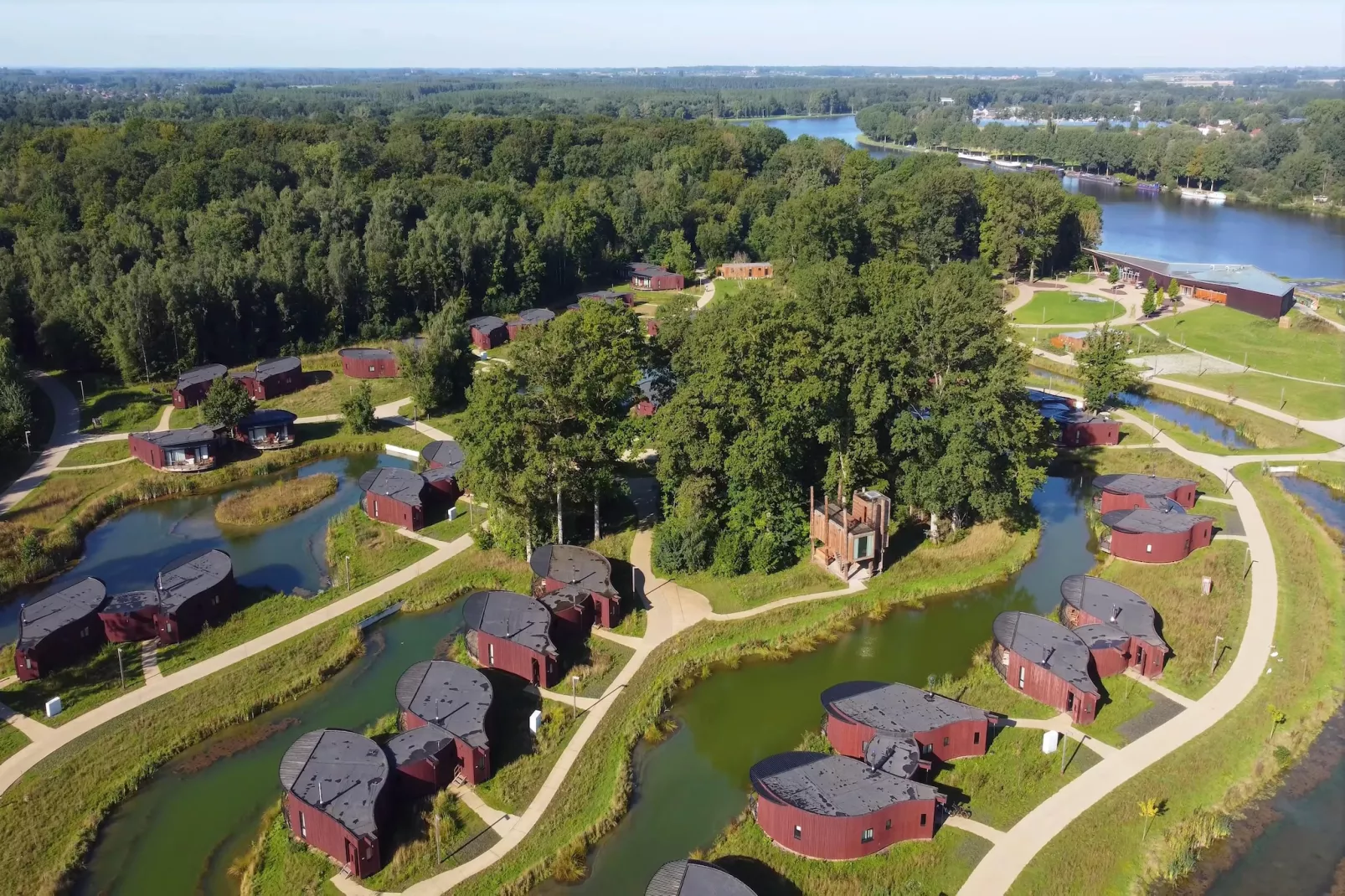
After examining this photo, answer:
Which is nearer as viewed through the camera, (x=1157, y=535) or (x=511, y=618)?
(x=511, y=618)

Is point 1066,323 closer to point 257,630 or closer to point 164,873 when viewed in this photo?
point 257,630

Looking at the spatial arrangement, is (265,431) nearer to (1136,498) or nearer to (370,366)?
(370,366)

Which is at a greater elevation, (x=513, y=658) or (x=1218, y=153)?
(x=1218, y=153)

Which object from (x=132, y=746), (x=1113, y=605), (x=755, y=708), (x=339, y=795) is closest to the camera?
(x=339, y=795)

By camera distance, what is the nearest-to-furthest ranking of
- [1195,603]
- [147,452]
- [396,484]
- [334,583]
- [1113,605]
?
[1113,605] < [1195,603] < [334,583] < [396,484] < [147,452]

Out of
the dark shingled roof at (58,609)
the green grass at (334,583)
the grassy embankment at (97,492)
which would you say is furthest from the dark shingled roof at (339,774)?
the grassy embankment at (97,492)

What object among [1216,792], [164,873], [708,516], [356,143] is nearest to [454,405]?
[708,516]

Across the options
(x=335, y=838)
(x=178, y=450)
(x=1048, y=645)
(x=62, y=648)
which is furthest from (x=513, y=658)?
(x=178, y=450)
